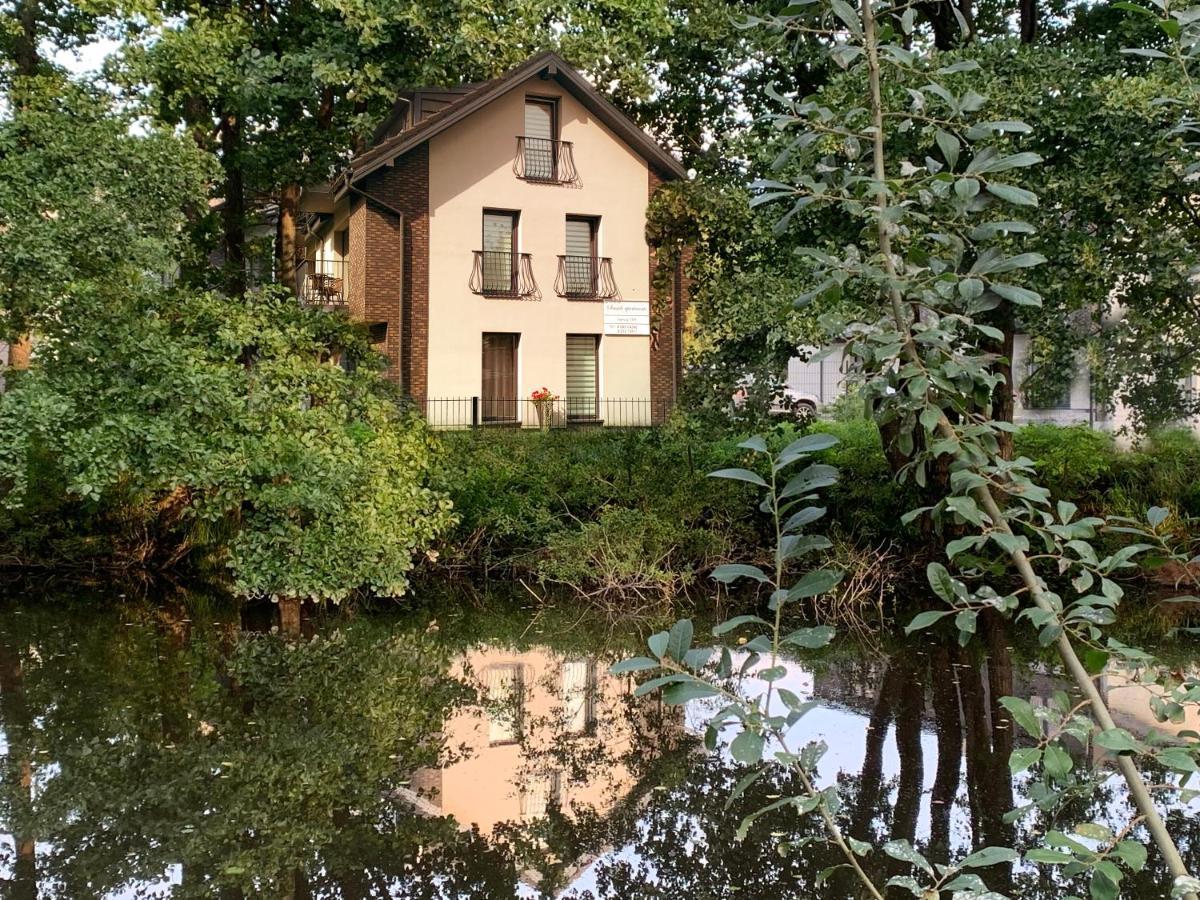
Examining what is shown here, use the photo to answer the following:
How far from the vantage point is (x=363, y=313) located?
75.2 feet

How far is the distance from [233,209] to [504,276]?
8.57m

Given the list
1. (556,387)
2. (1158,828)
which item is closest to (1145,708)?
(1158,828)

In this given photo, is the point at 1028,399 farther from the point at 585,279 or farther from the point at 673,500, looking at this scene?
the point at 673,500

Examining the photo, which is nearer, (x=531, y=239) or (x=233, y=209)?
(x=233, y=209)

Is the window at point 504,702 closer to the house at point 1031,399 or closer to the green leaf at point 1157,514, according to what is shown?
the green leaf at point 1157,514

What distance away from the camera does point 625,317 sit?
2442 cm

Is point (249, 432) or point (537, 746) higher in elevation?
point (249, 432)

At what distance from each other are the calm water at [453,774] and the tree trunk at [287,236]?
6852 mm

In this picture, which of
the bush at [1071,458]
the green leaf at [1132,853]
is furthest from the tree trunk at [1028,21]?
the green leaf at [1132,853]

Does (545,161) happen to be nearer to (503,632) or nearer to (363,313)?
(363,313)

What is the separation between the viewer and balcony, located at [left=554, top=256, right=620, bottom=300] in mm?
24062

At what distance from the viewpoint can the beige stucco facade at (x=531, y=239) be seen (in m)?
23.0

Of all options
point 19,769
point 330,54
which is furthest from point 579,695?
point 330,54

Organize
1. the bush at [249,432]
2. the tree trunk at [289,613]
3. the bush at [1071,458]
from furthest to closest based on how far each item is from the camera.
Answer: the bush at [1071,458]
the tree trunk at [289,613]
the bush at [249,432]
